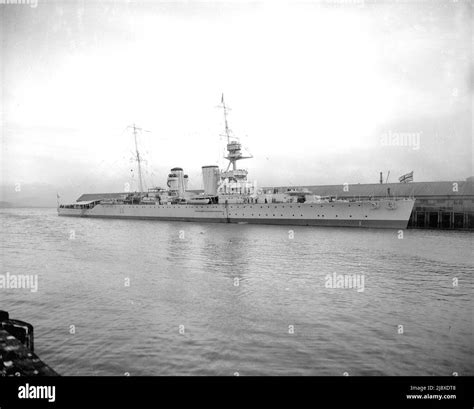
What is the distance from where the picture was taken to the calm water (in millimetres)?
6020

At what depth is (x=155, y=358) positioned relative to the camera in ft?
20.1

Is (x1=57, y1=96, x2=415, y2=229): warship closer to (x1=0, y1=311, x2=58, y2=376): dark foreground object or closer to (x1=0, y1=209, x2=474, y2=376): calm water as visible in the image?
(x1=0, y1=209, x2=474, y2=376): calm water

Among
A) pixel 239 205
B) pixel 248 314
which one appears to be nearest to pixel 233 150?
pixel 239 205

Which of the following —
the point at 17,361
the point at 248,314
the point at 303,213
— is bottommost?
the point at 303,213

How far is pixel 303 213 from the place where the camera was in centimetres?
3459

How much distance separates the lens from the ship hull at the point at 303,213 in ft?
102

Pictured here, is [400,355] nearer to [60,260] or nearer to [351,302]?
[351,302]

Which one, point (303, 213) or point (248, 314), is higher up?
point (248, 314)

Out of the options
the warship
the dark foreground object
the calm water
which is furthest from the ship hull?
the dark foreground object

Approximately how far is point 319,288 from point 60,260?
13508 mm

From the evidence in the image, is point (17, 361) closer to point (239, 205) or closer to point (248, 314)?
point (248, 314)

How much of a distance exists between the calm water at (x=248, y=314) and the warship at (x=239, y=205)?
14224mm

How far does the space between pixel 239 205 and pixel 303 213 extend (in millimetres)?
8699
